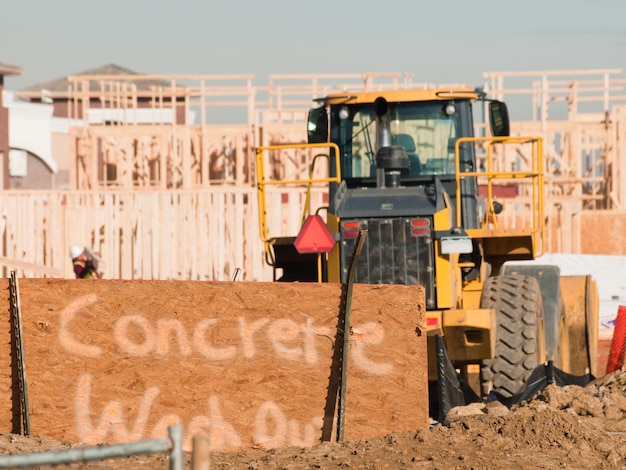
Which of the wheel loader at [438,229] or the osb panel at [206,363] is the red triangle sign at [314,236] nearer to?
the wheel loader at [438,229]

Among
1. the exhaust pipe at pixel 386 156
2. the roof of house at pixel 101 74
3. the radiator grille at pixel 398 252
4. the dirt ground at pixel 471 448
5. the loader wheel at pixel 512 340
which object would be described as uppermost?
the roof of house at pixel 101 74

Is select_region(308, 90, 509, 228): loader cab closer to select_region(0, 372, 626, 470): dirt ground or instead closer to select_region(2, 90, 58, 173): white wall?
select_region(0, 372, 626, 470): dirt ground

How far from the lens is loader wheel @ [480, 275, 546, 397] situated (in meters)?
10.1

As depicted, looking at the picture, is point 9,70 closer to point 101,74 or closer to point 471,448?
point 101,74

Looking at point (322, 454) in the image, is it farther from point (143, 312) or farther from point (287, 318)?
point (143, 312)

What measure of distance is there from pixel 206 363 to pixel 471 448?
205cm

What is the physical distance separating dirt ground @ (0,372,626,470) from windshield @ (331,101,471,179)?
3238 millimetres

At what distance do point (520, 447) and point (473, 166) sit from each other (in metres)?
4.37

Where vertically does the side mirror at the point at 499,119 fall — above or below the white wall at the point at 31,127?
below

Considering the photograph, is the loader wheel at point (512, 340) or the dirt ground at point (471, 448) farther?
the loader wheel at point (512, 340)

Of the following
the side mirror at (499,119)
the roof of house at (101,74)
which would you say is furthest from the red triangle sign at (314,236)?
the roof of house at (101,74)

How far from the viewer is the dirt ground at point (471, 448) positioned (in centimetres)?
754

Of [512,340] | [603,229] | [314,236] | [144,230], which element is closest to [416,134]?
[314,236]

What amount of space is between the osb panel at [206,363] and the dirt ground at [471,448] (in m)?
0.21
